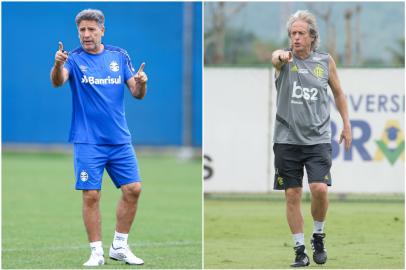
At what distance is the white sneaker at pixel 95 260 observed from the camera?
897 cm

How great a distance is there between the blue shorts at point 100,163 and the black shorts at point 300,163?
118cm

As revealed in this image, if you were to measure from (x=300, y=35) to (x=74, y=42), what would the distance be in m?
15.7

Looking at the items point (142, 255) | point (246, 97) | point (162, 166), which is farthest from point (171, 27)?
point (142, 255)

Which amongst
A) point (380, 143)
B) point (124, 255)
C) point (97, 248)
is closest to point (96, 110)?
point (97, 248)

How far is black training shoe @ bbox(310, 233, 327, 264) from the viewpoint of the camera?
9.34m

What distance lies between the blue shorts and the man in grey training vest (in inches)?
47.3

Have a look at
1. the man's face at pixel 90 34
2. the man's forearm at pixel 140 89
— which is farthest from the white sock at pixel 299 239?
the man's face at pixel 90 34

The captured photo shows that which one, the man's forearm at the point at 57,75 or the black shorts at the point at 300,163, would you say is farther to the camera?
the black shorts at the point at 300,163

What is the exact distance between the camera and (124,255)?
930 cm

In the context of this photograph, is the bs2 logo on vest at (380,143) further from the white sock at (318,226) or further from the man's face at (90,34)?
the man's face at (90,34)

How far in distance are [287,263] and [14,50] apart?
672 inches

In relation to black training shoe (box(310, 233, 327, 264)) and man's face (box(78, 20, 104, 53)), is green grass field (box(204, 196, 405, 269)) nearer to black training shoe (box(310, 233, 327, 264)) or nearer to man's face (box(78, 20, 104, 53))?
black training shoe (box(310, 233, 327, 264))

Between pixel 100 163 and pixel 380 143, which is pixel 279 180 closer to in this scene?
pixel 100 163

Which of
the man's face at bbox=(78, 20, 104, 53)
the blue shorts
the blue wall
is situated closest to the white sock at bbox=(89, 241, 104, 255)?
the blue shorts
